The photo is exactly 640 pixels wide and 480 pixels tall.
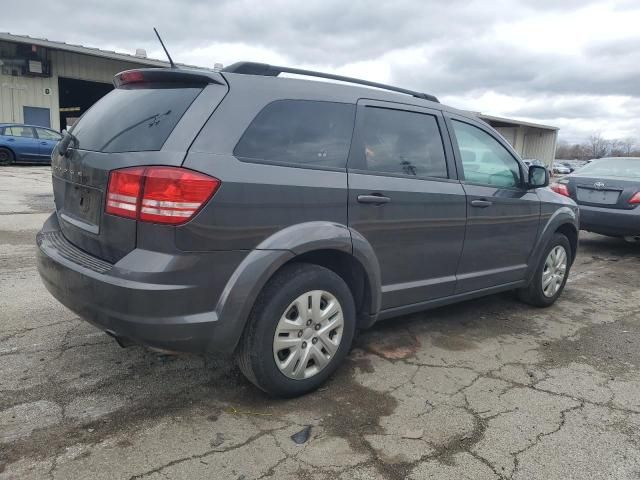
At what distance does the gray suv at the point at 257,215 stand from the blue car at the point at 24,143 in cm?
1556

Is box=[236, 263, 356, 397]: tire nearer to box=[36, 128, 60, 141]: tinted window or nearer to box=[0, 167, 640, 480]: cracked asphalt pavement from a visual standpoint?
box=[0, 167, 640, 480]: cracked asphalt pavement

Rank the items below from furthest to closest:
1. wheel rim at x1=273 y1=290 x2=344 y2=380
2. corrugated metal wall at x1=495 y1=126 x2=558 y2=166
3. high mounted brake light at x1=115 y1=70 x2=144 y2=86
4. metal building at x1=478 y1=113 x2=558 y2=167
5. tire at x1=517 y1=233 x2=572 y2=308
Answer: corrugated metal wall at x1=495 y1=126 x2=558 y2=166 → metal building at x1=478 y1=113 x2=558 y2=167 → tire at x1=517 y1=233 x2=572 y2=308 → high mounted brake light at x1=115 y1=70 x2=144 y2=86 → wheel rim at x1=273 y1=290 x2=344 y2=380

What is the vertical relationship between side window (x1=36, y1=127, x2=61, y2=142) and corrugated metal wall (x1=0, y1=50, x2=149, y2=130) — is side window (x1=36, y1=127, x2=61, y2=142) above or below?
below

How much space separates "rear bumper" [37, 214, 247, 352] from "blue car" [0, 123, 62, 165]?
15.8m

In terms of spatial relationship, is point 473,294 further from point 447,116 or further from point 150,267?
point 150,267

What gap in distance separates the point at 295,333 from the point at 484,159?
2251 millimetres

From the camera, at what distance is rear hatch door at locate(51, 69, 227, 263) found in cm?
248

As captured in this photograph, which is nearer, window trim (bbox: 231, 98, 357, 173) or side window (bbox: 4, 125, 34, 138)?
window trim (bbox: 231, 98, 357, 173)

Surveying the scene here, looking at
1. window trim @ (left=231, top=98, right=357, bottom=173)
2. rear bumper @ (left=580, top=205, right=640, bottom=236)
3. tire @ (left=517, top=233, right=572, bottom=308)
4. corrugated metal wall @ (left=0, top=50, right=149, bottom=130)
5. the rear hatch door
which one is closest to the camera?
the rear hatch door

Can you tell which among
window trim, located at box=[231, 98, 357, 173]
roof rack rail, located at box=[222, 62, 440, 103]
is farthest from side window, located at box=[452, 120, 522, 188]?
window trim, located at box=[231, 98, 357, 173]

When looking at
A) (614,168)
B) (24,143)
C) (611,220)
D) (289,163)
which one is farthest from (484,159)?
(24,143)

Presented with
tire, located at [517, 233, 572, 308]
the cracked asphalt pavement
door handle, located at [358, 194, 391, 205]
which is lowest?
the cracked asphalt pavement

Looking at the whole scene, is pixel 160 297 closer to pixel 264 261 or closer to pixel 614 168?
pixel 264 261

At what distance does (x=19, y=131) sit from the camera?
16.7m
